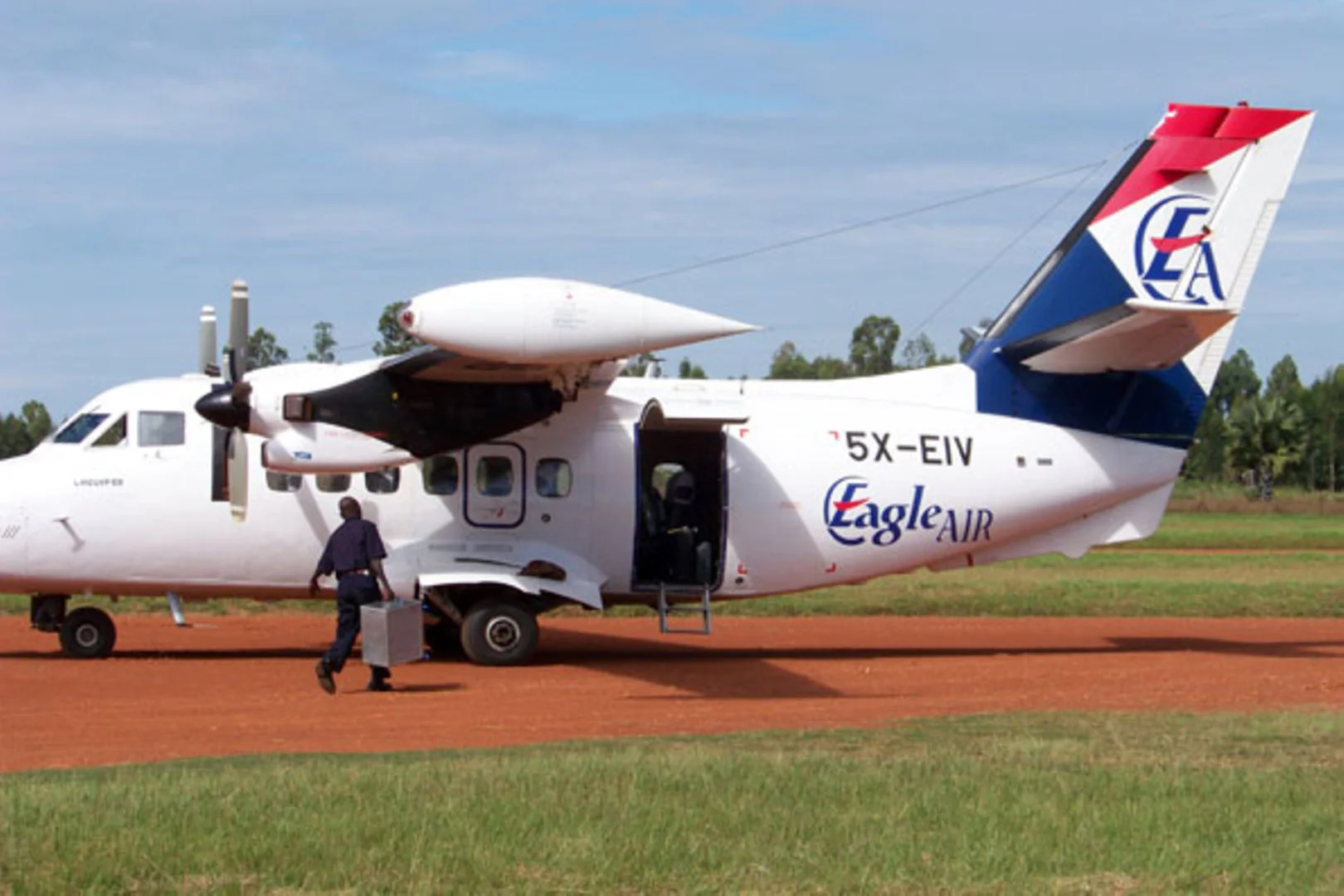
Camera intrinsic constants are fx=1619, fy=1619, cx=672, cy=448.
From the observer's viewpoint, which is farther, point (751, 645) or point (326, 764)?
point (751, 645)

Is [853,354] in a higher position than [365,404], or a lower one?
higher

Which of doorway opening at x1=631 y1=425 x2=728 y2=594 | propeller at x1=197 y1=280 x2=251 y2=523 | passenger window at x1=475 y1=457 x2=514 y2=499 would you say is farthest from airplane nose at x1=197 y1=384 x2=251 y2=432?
doorway opening at x1=631 y1=425 x2=728 y2=594

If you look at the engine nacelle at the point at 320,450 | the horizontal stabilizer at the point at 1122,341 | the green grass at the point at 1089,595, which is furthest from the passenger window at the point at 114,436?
the green grass at the point at 1089,595

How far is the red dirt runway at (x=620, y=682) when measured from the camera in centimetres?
1362

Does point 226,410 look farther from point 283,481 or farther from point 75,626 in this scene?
point 75,626

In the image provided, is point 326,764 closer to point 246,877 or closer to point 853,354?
point 246,877

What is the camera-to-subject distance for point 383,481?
18.1 metres

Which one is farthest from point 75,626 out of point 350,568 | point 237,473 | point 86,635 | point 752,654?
point 752,654

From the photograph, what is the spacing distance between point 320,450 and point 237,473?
1.39m

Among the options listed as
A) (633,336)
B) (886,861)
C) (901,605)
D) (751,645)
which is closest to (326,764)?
(886,861)

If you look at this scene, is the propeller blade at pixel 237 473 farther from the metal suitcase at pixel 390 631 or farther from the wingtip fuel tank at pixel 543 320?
the wingtip fuel tank at pixel 543 320

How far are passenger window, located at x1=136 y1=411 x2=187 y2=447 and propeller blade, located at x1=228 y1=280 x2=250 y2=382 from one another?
117 centimetres

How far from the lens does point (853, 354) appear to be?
102 metres

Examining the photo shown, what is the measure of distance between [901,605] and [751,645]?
5.98 m
